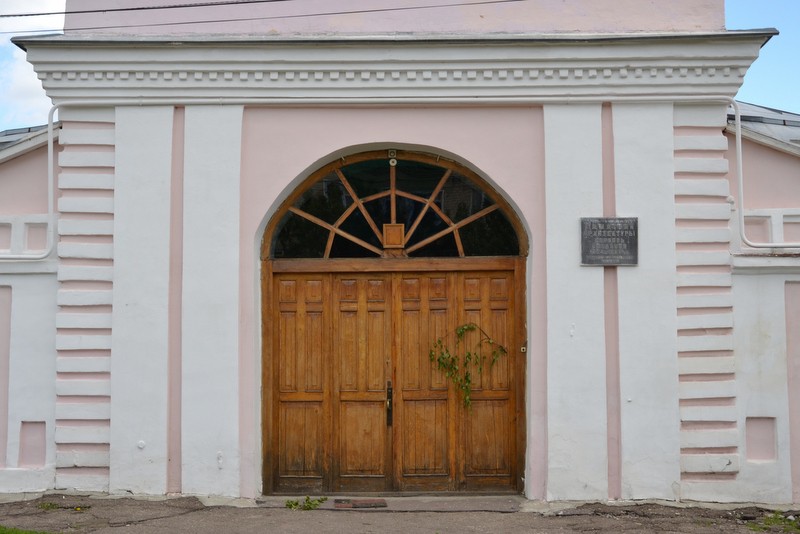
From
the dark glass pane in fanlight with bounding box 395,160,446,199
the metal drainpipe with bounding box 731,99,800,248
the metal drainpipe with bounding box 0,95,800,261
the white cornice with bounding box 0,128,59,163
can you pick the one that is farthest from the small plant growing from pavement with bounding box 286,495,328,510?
the metal drainpipe with bounding box 731,99,800,248

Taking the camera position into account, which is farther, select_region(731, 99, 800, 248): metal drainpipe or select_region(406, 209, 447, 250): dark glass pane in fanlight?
A: select_region(406, 209, 447, 250): dark glass pane in fanlight

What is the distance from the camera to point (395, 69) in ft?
22.5

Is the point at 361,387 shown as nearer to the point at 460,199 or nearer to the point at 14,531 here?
the point at 460,199

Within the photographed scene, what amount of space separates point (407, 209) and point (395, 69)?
1217mm

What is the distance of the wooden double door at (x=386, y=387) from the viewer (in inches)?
279

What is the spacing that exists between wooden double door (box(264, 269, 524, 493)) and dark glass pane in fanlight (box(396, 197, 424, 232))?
19.4 inches

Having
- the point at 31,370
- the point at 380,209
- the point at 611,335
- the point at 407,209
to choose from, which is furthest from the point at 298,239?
the point at 611,335

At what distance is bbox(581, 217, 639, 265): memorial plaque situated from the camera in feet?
22.3

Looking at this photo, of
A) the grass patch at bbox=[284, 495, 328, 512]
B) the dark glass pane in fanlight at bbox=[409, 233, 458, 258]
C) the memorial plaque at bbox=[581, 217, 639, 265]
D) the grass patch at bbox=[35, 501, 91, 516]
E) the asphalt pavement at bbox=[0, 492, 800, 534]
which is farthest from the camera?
the dark glass pane in fanlight at bbox=[409, 233, 458, 258]

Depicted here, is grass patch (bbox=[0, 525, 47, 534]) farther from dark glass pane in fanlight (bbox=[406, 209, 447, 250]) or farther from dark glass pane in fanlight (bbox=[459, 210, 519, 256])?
dark glass pane in fanlight (bbox=[459, 210, 519, 256])

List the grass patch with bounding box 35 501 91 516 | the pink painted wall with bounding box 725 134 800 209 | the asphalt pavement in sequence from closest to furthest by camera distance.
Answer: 1. the asphalt pavement
2. the grass patch with bounding box 35 501 91 516
3. the pink painted wall with bounding box 725 134 800 209

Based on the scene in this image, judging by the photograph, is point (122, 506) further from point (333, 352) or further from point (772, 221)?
point (772, 221)

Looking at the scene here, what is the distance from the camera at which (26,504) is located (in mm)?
6652

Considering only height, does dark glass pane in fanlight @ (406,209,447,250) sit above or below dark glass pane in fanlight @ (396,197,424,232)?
below
